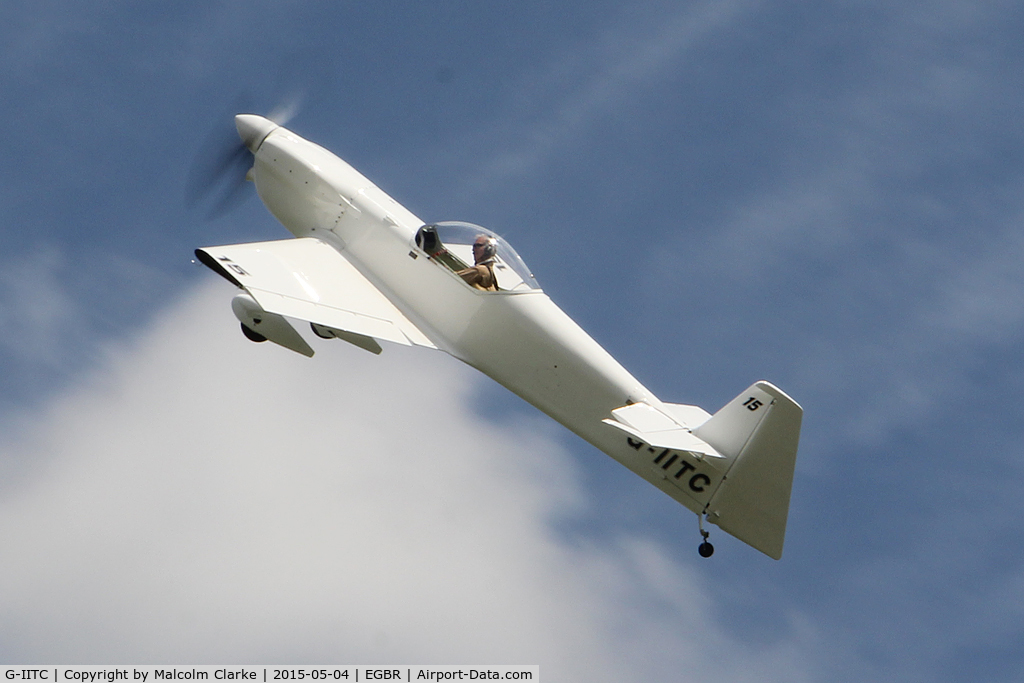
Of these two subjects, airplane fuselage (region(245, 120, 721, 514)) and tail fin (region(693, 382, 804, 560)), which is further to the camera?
airplane fuselage (region(245, 120, 721, 514))

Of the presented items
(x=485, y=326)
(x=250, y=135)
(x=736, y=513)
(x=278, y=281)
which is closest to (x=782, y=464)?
(x=736, y=513)

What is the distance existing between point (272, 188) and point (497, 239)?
4637mm

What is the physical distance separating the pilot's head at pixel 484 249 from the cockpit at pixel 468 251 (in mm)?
13

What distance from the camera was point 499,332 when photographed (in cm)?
1728

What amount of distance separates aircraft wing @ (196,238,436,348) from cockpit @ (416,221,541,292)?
0.97 m

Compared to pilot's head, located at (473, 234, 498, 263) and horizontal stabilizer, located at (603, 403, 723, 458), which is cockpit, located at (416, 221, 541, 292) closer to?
pilot's head, located at (473, 234, 498, 263)

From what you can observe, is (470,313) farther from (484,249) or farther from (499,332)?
(484,249)

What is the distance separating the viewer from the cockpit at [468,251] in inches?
691

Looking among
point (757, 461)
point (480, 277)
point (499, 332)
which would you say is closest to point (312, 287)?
point (480, 277)

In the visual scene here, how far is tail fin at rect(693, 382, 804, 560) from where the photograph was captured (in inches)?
602

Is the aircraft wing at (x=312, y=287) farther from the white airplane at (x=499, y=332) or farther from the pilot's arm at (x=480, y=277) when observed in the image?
the pilot's arm at (x=480, y=277)

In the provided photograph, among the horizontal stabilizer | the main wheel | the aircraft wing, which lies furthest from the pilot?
the main wheel

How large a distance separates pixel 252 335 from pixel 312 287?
4.60 feet

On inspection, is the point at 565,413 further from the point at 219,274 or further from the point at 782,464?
the point at 219,274
